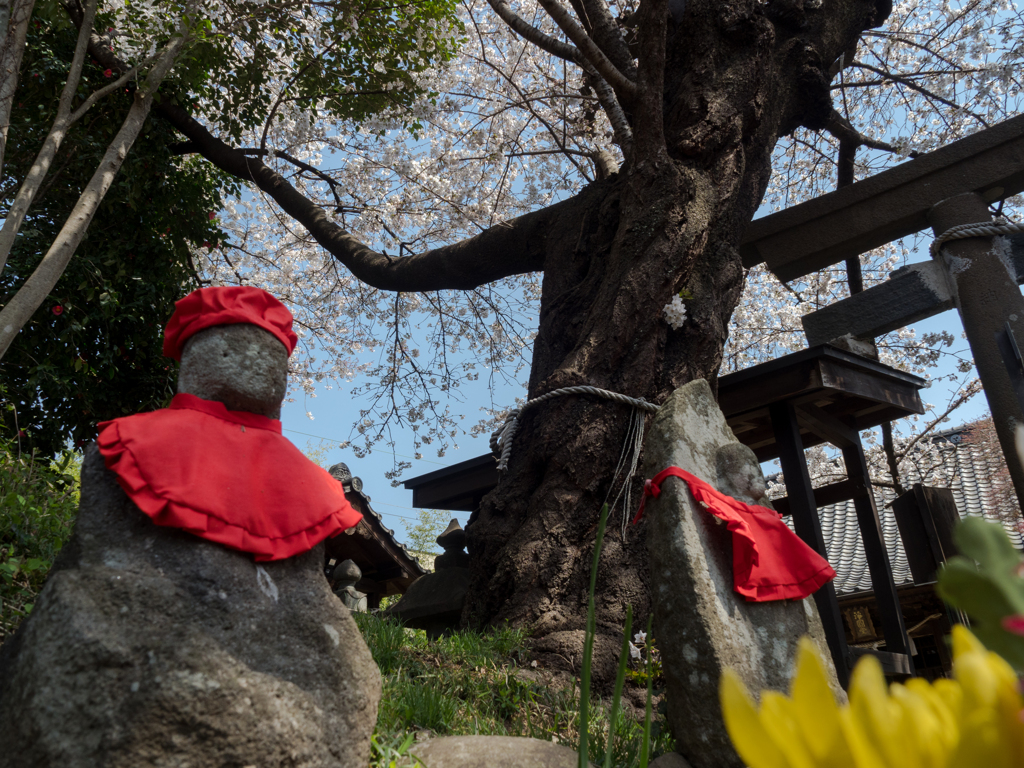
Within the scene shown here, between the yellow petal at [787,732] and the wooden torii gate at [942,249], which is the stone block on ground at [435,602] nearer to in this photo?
the wooden torii gate at [942,249]

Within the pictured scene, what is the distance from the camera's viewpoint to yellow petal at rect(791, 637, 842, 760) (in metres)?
0.36

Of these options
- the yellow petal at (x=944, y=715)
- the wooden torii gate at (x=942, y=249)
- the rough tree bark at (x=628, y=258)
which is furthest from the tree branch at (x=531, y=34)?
the yellow petal at (x=944, y=715)

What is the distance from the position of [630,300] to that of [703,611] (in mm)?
2187

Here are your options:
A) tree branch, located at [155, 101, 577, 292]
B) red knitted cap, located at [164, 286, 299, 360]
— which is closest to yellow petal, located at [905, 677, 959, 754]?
red knitted cap, located at [164, 286, 299, 360]

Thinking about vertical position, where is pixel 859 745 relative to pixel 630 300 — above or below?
below

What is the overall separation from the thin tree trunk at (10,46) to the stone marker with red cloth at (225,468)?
8.56 ft

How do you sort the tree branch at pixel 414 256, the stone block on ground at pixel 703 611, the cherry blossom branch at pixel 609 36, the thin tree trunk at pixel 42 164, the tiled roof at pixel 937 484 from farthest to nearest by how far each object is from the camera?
the tiled roof at pixel 937 484 < the tree branch at pixel 414 256 < the cherry blossom branch at pixel 609 36 < the thin tree trunk at pixel 42 164 < the stone block on ground at pixel 703 611

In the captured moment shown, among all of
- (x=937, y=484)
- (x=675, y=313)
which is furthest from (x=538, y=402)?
(x=937, y=484)

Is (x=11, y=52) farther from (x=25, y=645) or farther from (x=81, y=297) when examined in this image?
(x=25, y=645)

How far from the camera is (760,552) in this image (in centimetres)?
261

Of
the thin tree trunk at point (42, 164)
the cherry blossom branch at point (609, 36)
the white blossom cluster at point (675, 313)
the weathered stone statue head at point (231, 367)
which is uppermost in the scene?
the cherry blossom branch at point (609, 36)

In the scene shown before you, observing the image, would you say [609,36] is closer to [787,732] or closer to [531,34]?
[531,34]

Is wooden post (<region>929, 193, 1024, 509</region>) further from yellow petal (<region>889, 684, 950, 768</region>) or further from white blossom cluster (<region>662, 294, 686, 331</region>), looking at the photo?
yellow petal (<region>889, 684, 950, 768</region>)

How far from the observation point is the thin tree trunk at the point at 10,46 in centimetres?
380
